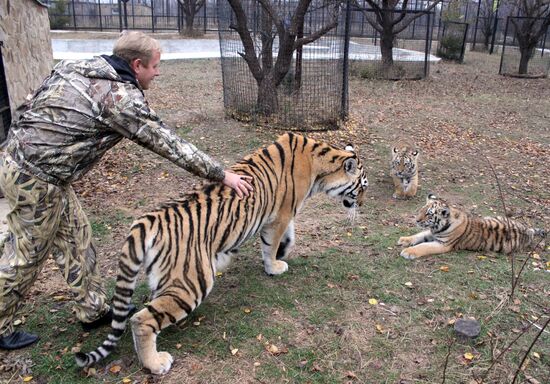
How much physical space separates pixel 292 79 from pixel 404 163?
15.1ft

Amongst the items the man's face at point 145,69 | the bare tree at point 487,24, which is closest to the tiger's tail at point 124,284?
the man's face at point 145,69

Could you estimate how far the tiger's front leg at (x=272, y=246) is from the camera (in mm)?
4395

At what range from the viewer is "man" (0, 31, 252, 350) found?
2.98 meters

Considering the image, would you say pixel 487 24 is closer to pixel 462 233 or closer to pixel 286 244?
pixel 462 233

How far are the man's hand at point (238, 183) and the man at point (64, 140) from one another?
11 centimetres

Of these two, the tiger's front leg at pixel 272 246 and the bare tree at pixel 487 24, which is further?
the bare tree at pixel 487 24

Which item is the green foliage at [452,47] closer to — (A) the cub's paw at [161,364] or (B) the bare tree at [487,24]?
(B) the bare tree at [487,24]

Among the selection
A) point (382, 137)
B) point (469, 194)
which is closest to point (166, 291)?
point (469, 194)

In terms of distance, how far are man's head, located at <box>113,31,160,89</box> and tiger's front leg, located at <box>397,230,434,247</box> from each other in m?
3.44

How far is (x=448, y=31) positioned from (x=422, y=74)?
8.24m

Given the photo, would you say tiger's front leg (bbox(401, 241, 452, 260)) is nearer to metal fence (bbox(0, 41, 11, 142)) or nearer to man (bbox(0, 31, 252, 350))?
man (bbox(0, 31, 252, 350))

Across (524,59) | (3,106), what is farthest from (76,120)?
(524,59)

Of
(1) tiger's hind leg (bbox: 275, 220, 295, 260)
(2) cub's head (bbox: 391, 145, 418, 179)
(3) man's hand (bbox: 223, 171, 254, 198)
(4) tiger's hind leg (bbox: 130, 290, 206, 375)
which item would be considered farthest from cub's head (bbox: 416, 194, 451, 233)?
(4) tiger's hind leg (bbox: 130, 290, 206, 375)

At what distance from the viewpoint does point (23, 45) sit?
6.95 meters
